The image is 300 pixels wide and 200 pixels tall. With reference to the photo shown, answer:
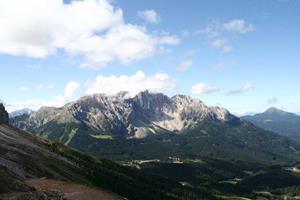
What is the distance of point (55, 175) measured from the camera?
16012 cm

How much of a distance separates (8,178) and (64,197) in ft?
43.4

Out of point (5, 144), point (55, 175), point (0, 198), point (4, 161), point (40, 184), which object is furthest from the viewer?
point (5, 144)

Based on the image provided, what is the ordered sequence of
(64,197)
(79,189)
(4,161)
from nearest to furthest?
1. (64,197)
2. (79,189)
3. (4,161)

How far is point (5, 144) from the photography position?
179375 millimetres

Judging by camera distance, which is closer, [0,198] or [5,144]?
[0,198]

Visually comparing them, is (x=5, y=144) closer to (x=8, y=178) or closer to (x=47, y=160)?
(x=47, y=160)

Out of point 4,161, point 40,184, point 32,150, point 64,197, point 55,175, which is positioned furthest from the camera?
point 32,150

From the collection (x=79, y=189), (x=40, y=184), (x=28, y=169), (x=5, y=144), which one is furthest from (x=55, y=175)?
(x=79, y=189)

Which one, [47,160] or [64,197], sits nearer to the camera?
[64,197]

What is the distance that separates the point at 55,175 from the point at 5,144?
33548 millimetres

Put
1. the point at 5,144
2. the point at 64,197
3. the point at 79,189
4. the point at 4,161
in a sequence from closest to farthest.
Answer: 1. the point at 64,197
2. the point at 79,189
3. the point at 4,161
4. the point at 5,144

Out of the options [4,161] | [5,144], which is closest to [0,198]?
[4,161]

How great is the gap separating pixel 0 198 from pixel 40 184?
33.2 meters

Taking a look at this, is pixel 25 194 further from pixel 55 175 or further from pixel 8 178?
pixel 55 175
